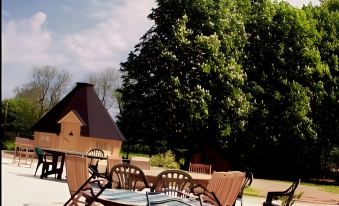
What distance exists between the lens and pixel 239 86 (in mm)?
31953

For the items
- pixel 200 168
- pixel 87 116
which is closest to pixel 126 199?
pixel 200 168

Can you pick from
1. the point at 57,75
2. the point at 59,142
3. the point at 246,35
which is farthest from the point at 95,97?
the point at 57,75

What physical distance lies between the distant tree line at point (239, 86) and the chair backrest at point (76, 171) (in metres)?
22.8

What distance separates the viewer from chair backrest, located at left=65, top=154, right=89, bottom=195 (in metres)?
6.61

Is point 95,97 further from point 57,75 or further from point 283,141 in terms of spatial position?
point 57,75

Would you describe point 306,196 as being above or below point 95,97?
below

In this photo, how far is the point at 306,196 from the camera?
23.2 meters

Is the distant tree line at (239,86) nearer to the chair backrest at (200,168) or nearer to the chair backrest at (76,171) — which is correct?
the chair backrest at (200,168)

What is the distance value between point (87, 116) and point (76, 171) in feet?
72.4

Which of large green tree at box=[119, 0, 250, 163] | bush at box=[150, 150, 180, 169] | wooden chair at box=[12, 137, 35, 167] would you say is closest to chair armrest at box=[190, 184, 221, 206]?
wooden chair at box=[12, 137, 35, 167]

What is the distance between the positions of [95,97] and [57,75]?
120 feet

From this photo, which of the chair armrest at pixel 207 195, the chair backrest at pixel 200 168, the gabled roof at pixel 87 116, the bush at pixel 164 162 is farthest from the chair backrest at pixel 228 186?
the gabled roof at pixel 87 116

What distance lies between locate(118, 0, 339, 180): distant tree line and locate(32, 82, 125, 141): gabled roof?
9.65 feet

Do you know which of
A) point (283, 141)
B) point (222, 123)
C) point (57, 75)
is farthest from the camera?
point (57, 75)
